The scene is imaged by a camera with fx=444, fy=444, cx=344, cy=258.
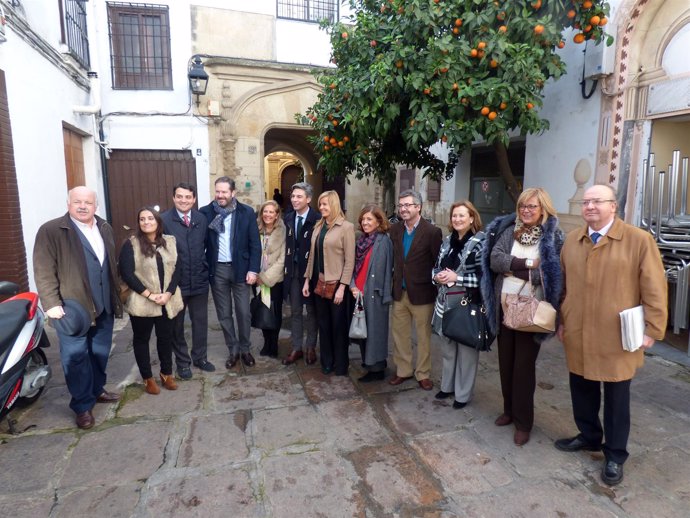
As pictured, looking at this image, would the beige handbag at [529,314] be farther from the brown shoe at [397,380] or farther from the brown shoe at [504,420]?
the brown shoe at [397,380]

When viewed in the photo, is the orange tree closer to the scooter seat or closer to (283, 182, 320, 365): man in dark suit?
(283, 182, 320, 365): man in dark suit

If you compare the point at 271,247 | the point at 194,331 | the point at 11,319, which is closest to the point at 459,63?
the point at 271,247

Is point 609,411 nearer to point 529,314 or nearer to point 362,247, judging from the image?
point 529,314

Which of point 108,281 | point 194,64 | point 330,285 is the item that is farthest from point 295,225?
point 194,64

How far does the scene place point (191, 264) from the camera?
3.88 metres

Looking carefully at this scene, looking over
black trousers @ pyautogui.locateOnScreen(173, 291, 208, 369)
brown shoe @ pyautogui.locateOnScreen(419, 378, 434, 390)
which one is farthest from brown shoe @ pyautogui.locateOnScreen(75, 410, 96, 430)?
brown shoe @ pyautogui.locateOnScreen(419, 378, 434, 390)

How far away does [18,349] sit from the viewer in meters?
2.98

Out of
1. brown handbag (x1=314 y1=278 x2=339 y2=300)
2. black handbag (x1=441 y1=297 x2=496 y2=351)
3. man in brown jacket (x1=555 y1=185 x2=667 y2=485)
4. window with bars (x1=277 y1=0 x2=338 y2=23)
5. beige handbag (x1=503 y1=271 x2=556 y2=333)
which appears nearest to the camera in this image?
man in brown jacket (x1=555 y1=185 x2=667 y2=485)

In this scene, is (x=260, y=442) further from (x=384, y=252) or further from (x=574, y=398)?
(x=574, y=398)

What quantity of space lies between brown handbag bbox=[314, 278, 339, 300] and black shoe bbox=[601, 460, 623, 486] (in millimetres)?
2245

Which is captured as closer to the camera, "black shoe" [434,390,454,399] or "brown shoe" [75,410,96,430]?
"brown shoe" [75,410,96,430]

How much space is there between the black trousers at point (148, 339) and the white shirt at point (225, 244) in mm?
742

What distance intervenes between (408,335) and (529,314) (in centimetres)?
133

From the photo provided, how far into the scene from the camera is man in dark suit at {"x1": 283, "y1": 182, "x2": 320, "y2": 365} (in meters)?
4.16
